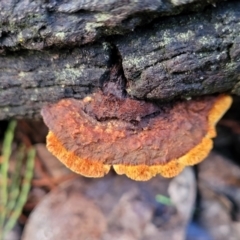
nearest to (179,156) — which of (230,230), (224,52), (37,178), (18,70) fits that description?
(224,52)

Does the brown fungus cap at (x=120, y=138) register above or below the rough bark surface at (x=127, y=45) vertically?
below

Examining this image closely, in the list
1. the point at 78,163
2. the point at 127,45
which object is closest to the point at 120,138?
the point at 78,163

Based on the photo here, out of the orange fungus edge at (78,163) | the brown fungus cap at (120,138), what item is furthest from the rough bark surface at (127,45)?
the orange fungus edge at (78,163)

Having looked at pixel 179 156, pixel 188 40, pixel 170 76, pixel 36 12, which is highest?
pixel 36 12

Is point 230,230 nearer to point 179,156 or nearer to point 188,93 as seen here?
point 179,156

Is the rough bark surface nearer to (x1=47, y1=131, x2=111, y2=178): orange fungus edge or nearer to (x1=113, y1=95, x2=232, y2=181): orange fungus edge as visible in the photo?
(x1=113, y1=95, x2=232, y2=181): orange fungus edge

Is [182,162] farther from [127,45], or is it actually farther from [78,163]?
[127,45]

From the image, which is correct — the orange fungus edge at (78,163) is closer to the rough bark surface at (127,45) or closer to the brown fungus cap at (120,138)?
the brown fungus cap at (120,138)
